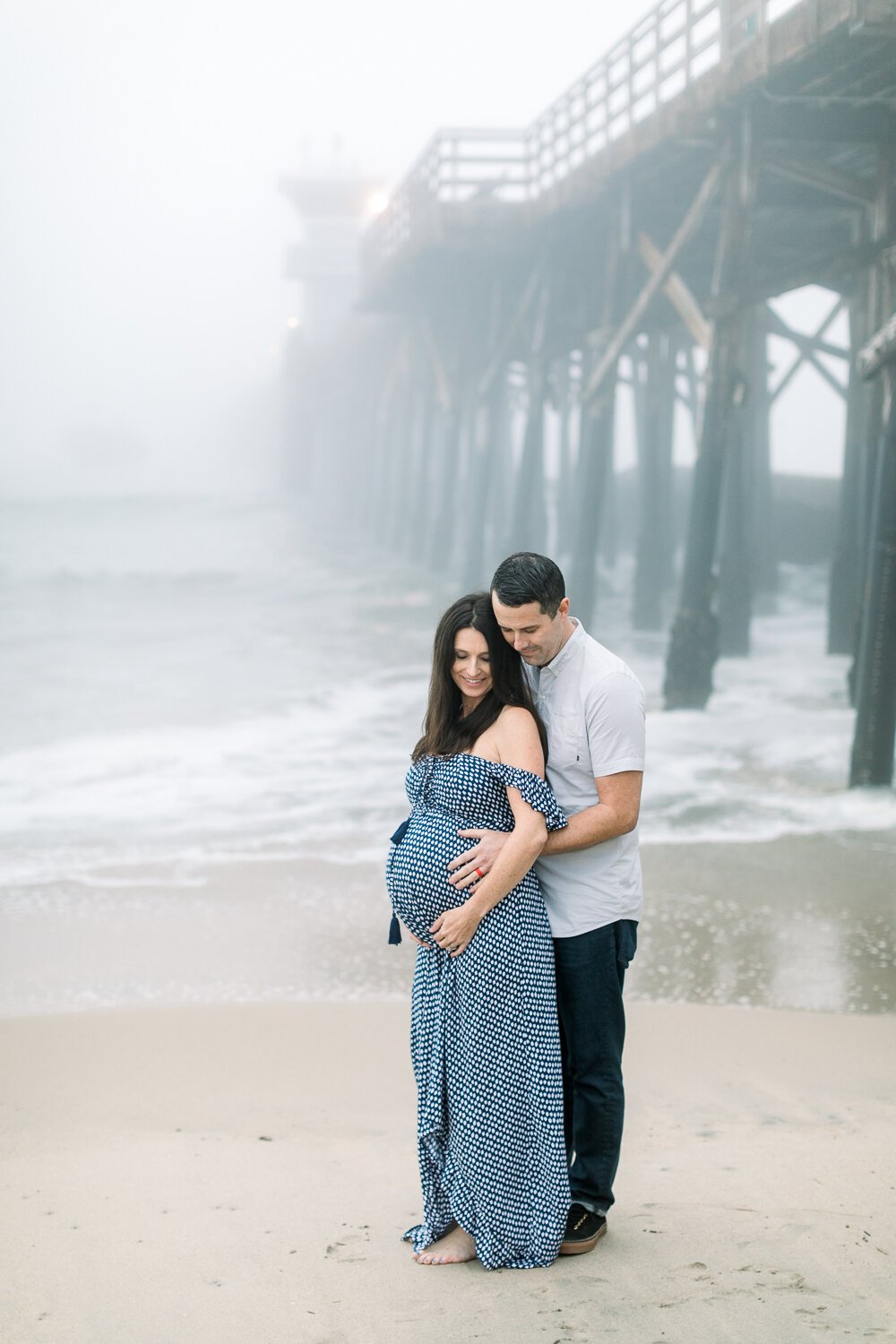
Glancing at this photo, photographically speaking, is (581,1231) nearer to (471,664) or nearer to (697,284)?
(471,664)

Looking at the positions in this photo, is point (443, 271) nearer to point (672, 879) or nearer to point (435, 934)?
point (672, 879)

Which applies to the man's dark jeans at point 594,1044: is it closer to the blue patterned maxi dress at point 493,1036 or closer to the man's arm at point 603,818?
the blue patterned maxi dress at point 493,1036

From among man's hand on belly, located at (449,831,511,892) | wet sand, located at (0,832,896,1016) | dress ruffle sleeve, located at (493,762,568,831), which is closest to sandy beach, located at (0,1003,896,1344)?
wet sand, located at (0,832,896,1016)

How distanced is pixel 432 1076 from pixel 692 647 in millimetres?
7770

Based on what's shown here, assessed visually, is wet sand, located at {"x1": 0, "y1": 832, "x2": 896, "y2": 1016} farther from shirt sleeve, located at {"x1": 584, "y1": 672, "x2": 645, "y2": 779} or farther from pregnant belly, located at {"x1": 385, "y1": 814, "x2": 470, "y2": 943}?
shirt sleeve, located at {"x1": 584, "y1": 672, "x2": 645, "y2": 779}

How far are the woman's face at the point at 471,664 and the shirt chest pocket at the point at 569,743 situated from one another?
0.14 meters

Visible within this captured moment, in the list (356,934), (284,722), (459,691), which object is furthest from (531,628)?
(284,722)

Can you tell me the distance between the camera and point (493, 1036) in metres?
2.20

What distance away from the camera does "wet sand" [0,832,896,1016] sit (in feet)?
13.9

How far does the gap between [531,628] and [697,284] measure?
12.7 meters

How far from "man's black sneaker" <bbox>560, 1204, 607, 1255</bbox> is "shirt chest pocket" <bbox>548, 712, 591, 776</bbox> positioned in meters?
0.80

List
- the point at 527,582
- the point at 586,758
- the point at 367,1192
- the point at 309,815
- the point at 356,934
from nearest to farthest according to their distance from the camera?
1. the point at 527,582
2. the point at 586,758
3. the point at 367,1192
4. the point at 356,934
5. the point at 309,815

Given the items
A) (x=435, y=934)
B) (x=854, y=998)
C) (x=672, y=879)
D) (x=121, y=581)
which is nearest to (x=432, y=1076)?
(x=435, y=934)

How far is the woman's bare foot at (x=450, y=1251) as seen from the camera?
225 cm
